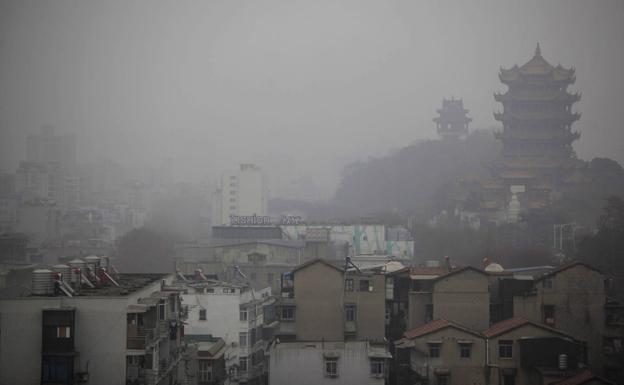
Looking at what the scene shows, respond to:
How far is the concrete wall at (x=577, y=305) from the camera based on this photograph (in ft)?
70.2

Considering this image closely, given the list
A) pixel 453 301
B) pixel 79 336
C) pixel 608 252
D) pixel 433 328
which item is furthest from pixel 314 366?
pixel 608 252

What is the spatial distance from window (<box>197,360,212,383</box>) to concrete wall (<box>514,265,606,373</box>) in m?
6.28

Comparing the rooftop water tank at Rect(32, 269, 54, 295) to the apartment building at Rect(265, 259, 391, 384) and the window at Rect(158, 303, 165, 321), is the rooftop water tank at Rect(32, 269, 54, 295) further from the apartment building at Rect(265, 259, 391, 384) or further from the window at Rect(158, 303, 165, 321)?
the apartment building at Rect(265, 259, 391, 384)

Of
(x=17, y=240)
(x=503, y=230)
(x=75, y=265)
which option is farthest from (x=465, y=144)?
(x=75, y=265)

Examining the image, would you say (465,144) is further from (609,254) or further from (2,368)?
(2,368)

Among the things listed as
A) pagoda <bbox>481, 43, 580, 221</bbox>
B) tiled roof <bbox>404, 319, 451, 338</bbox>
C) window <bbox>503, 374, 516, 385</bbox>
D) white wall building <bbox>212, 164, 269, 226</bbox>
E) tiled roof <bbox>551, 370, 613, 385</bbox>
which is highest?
pagoda <bbox>481, 43, 580, 221</bbox>

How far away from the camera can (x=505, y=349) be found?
19.2 metres

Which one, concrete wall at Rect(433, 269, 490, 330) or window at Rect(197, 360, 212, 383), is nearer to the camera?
window at Rect(197, 360, 212, 383)

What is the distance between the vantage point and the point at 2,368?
14.6 meters

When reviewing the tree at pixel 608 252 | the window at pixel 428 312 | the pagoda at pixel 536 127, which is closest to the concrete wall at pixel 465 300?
the window at pixel 428 312

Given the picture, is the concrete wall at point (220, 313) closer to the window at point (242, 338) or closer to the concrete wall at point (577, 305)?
the window at point (242, 338)

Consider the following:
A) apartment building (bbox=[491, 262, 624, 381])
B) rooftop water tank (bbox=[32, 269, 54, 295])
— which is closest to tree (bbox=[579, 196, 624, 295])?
apartment building (bbox=[491, 262, 624, 381])

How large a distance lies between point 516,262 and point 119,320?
2647cm

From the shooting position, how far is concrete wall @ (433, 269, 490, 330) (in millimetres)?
21062
